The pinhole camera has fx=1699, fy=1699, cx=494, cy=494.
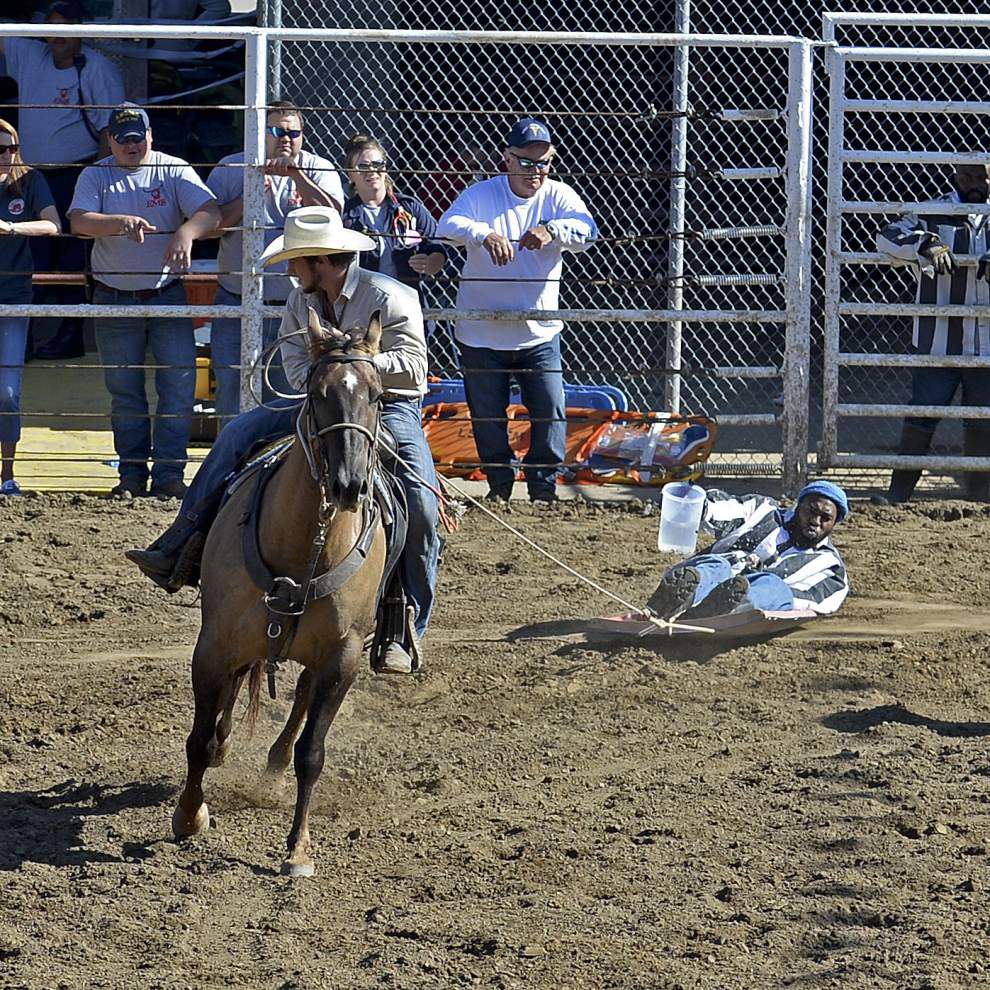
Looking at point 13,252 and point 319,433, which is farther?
point 13,252

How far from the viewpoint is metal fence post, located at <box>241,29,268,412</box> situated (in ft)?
34.6

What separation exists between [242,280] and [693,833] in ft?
19.1

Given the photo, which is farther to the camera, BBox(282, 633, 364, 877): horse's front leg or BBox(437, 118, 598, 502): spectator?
BBox(437, 118, 598, 502): spectator

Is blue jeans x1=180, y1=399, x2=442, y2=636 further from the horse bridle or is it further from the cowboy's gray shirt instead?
the horse bridle

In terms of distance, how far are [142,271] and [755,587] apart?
4651 mm

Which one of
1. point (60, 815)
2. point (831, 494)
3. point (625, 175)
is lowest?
point (60, 815)

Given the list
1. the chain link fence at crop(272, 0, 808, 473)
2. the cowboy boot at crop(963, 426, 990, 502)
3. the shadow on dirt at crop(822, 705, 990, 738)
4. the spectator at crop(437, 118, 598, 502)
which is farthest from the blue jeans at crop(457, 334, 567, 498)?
the shadow on dirt at crop(822, 705, 990, 738)

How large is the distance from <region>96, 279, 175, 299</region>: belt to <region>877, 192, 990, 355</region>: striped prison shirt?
4625 mm

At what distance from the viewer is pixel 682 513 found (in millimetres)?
9492

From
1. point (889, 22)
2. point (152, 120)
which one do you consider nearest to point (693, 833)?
point (889, 22)

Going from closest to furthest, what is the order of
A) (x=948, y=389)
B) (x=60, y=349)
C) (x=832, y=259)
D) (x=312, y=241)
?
(x=312, y=241), (x=832, y=259), (x=948, y=389), (x=60, y=349)

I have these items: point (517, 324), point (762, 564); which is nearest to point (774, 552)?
point (762, 564)

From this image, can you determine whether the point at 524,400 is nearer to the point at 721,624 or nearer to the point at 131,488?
the point at 131,488

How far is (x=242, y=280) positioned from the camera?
1077cm
